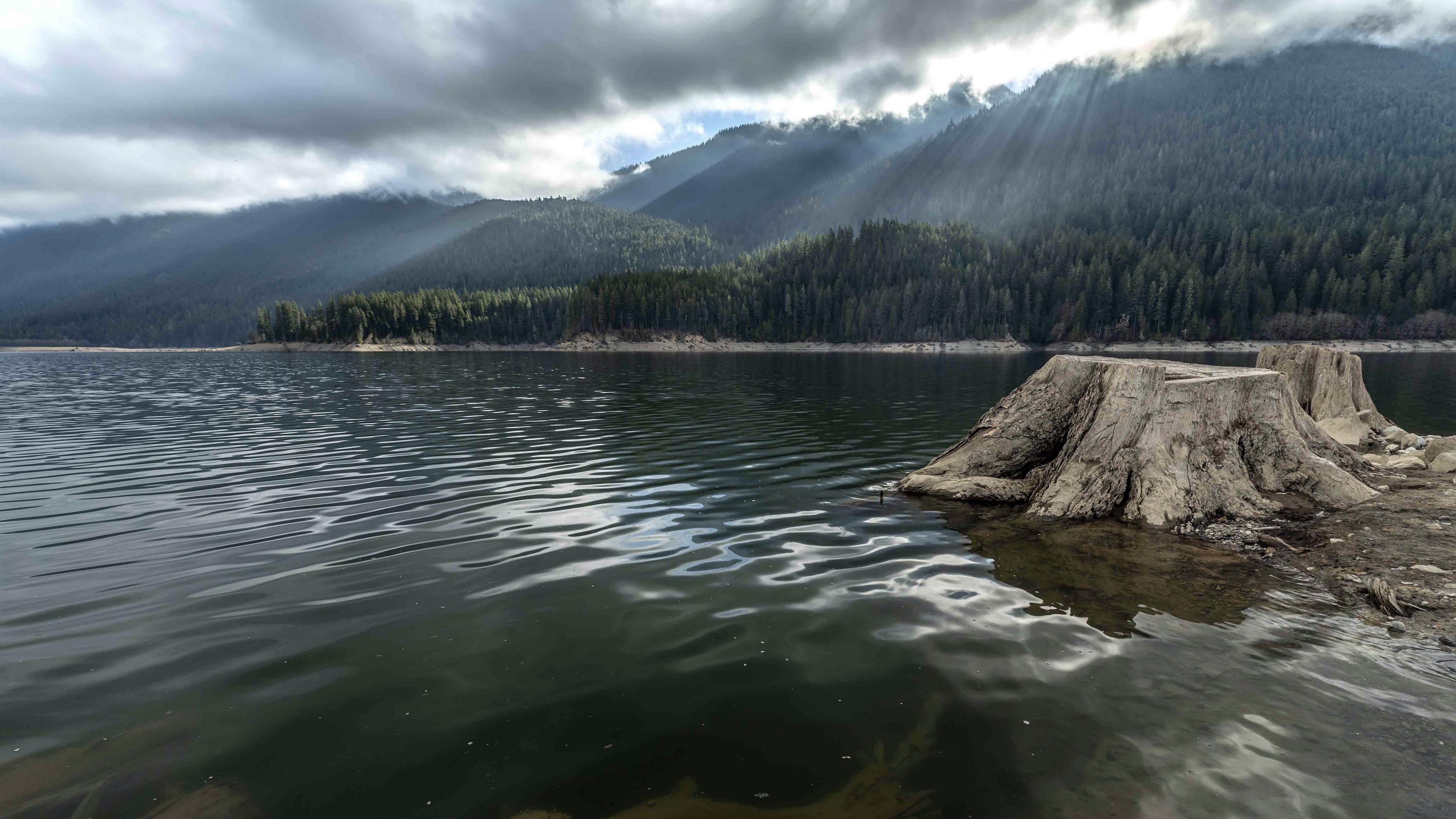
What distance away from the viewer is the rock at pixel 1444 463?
13609mm

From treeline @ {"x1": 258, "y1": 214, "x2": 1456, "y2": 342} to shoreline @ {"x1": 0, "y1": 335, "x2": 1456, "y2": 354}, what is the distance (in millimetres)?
2261

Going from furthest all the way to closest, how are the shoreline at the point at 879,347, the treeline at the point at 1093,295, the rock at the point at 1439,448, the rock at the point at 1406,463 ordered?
1. the treeline at the point at 1093,295
2. the shoreline at the point at 879,347
3. the rock at the point at 1439,448
4. the rock at the point at 1406,463

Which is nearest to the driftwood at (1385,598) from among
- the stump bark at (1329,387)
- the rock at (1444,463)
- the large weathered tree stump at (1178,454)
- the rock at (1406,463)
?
the large weathered tree stump at (1178,454)

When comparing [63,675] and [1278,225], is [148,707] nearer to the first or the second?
Answer: [63,675]

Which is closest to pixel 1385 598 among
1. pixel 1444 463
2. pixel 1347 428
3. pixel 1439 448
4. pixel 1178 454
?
pixel 1178 454

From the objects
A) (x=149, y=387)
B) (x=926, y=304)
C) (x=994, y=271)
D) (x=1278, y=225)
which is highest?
(x=1278, y=225)

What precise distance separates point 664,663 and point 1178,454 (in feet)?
35.0

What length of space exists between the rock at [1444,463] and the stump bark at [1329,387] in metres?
4.68

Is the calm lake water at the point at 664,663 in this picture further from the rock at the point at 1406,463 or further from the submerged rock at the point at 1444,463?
the submerged rock at the point at 1444,463

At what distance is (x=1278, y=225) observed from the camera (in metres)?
172

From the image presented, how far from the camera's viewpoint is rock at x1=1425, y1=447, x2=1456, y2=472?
13.6 metres

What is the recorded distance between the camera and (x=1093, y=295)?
158 metres

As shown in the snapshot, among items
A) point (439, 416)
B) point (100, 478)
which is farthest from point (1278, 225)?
point (100, 478)

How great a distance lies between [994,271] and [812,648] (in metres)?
193
